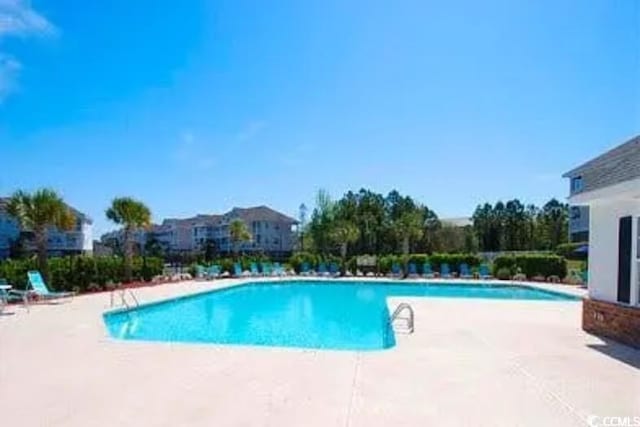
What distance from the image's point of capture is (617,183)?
9.25 meters

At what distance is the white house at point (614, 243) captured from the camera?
934cm

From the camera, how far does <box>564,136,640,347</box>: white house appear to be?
934 centimetres

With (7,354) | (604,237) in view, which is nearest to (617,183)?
(604,237)

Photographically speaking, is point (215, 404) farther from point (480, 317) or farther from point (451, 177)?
point (451, 177)

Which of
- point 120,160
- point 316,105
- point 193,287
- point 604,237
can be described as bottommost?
point 193,287

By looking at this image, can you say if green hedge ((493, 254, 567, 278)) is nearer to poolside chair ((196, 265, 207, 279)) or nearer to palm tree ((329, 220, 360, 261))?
palm tree ((329, 220, 360, 261))

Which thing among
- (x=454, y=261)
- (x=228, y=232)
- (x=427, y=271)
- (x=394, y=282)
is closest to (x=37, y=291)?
(x=394, y=282)

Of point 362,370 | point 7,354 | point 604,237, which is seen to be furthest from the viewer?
point 604,237

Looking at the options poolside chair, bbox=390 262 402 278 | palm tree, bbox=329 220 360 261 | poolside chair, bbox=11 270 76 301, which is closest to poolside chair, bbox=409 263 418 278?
poolside chair, bbox=390 262 402 278

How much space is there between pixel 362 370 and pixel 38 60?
12163 millimetres

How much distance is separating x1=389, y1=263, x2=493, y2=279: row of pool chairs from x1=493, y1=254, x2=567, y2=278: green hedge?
605 millimetres

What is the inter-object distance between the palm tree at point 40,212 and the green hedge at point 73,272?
48 centimetres

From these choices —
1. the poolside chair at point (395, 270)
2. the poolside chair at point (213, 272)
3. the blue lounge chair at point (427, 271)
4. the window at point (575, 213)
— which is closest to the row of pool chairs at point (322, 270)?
the poolside chair at point (395, 270)

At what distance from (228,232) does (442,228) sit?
32441 mm
